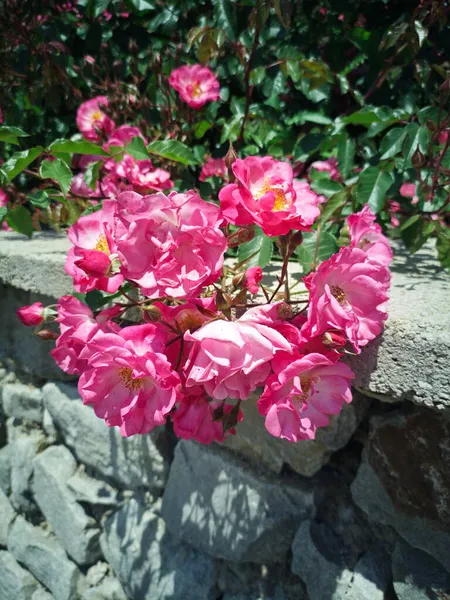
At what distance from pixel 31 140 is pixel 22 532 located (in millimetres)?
1475

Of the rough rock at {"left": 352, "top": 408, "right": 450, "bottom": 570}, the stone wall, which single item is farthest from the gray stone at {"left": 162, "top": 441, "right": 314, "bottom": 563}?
the rough rock at {"left": 352, "top": 408, "right": 450, "bottom": 570}

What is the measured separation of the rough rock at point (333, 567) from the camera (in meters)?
0.95

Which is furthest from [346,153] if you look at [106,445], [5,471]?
[5,471]

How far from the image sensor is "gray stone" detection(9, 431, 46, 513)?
5.35 feet

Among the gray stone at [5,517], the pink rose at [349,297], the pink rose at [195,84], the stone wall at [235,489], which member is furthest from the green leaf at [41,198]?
the gray stone at [5,517]

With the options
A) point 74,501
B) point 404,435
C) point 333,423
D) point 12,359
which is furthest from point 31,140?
point 404,435

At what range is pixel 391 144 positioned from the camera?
3.67 ft

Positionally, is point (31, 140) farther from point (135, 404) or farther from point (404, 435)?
point (404, 435)

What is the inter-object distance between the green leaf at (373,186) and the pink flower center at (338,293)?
0.44 m

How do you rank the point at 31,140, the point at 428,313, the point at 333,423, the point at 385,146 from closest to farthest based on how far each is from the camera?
the point at 428,313
the point at 333,423
the point at 385,146
the point at 31,140

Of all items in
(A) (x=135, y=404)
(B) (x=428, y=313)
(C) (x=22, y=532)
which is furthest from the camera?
(C) (x=22, y=532)

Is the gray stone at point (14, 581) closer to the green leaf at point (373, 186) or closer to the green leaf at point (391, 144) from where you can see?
the green leaf at point (373, 186)

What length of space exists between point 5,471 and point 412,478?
143 cm

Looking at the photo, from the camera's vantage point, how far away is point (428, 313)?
812mm
